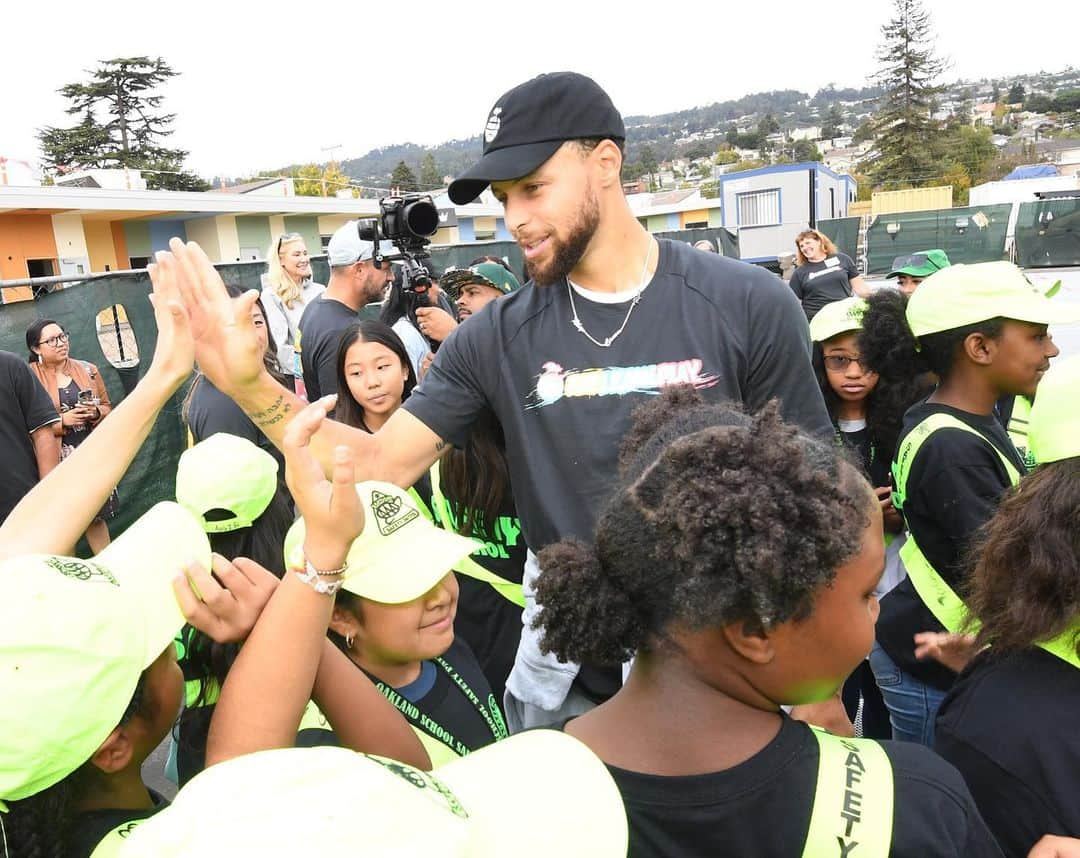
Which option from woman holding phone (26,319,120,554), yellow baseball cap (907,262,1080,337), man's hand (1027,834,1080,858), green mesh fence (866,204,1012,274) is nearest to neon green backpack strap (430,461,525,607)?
yellow baseball cap (907,262,1080,337)

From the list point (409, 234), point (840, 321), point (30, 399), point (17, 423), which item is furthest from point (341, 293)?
point (840, 321)

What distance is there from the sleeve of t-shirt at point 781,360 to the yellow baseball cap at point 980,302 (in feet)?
2.58

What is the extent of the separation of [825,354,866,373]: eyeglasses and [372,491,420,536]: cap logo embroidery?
7.65ft

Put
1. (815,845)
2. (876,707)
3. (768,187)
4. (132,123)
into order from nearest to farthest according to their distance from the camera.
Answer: (815,845), (876,707), (768,187), (132,123)

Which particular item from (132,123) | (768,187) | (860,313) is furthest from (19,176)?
(132,123)

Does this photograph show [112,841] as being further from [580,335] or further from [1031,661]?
[1031,661]

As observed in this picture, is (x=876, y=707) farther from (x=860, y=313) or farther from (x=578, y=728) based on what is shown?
(x=578, y=728)

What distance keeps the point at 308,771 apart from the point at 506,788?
267mm

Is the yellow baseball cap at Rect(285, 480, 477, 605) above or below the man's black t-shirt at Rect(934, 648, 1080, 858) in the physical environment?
above

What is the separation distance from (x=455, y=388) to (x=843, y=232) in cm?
2263

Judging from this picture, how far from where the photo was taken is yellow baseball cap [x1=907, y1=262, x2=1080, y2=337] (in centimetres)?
265

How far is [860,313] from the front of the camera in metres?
3.82

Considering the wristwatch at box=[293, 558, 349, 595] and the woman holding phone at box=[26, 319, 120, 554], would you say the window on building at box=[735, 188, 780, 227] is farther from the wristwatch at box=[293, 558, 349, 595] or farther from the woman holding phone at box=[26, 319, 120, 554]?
the wristwatch at box=[293, 558, 349, 595]

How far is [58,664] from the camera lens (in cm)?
125
